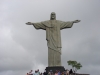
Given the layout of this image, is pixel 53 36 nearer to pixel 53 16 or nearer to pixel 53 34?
pixel 53 34

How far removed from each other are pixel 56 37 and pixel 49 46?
1224mm

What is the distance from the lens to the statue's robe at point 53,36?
19328 mm

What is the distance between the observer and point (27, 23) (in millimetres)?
19859

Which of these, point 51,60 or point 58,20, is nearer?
point 51,60

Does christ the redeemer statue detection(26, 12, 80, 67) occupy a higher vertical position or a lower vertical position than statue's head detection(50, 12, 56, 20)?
lower

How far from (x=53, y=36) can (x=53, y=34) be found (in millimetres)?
228

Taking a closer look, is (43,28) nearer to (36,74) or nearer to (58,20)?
(58,20)

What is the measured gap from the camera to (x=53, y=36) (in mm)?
19906

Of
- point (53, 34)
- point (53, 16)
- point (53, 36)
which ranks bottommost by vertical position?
point (53, 36)

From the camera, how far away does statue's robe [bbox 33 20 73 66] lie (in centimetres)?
1933

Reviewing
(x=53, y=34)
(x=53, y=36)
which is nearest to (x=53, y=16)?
(x=53, y=34)

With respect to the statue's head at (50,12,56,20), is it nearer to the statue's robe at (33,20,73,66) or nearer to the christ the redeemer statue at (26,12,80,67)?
the christ the redeemer statue at (26,12,80,67)

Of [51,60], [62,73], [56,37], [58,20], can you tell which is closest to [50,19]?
[58,20]

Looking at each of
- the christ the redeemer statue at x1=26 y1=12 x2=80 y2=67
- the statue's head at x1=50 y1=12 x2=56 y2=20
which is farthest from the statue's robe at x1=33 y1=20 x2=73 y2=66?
the statue's head at x1=50 y1=12 x2=56 y2=20
